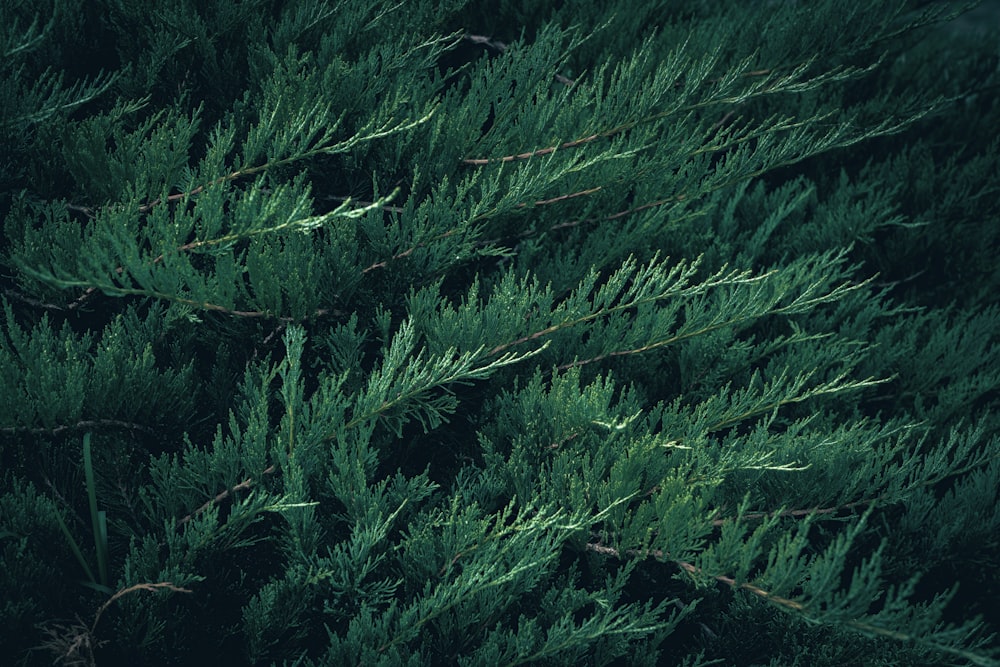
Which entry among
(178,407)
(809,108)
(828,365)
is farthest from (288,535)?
(809,108)

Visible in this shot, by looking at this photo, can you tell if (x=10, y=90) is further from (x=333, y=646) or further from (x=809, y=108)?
(x=809, y=108)

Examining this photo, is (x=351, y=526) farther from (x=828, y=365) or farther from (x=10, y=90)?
(x=828, y=365)

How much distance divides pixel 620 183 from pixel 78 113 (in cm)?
150

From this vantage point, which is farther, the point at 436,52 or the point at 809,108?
the point at 809,108

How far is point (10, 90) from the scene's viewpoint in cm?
184

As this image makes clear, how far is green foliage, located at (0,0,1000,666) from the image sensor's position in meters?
1.64

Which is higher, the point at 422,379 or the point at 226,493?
the point at 422,379

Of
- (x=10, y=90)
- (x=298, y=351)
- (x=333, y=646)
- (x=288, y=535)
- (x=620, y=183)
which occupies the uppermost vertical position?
(x=10, y=90)

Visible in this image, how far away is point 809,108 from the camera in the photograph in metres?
2.81

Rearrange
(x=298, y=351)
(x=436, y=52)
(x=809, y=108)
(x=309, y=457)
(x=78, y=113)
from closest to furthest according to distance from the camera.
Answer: (x=298, y=351), (x=309, y=457), (x=78, y=113), (x=436, y=52), (x=809, y=108)

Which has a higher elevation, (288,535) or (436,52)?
(436,52)

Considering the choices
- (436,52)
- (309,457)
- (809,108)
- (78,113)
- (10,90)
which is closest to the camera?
(309,457)

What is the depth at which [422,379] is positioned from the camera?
170cm

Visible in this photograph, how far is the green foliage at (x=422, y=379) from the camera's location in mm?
1643
